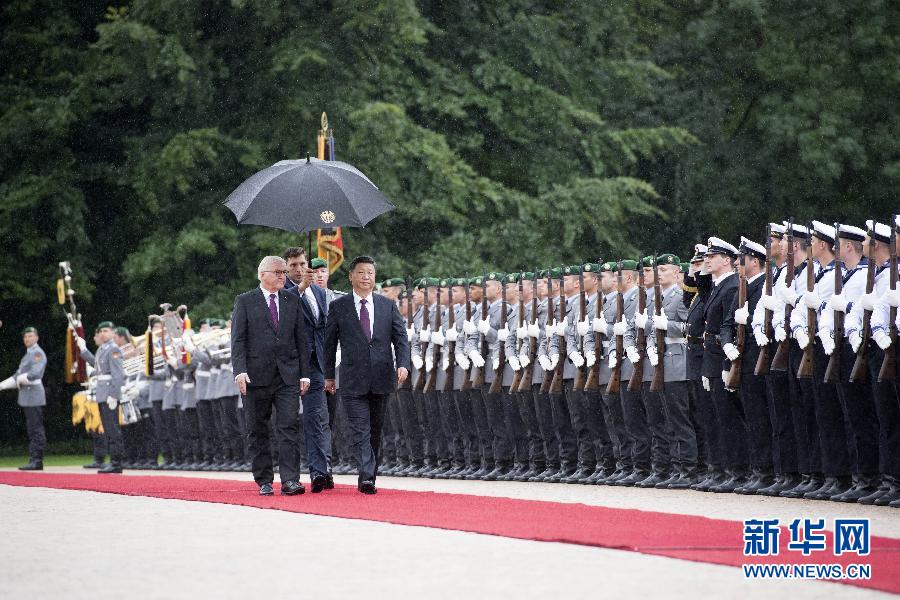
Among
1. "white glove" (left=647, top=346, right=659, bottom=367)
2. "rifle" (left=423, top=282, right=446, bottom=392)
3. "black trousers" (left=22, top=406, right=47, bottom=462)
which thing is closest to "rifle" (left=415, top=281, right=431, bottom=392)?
"rifle" (left=423, top=282, right=446, bottom=392)

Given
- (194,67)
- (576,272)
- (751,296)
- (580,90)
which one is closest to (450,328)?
(576,272)

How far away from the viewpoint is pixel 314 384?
14.9 meters

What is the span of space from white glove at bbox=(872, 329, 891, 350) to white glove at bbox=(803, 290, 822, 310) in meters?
0.72

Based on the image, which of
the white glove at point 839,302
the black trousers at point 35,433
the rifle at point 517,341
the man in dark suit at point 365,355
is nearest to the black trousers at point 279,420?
the man in dark suit at point 365,355

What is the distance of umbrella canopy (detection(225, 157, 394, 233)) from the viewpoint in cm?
1510

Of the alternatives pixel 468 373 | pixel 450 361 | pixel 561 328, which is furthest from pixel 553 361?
pixel 450 361

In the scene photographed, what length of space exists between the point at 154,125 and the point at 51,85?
7.29 ft

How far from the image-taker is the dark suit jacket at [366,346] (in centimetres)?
1454

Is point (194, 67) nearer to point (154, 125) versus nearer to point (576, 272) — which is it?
point (154, 125)

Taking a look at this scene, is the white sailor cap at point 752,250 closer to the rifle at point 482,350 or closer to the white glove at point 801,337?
the white glove at point 801,337

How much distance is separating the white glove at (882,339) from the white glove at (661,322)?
10.5 feet

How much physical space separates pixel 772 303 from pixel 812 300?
0.59 m

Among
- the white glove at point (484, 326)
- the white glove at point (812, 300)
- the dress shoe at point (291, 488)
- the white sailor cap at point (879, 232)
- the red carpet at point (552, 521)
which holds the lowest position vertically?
the red carpet at point (552, 521)

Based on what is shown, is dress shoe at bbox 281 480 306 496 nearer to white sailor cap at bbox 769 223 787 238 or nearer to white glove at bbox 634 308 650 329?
white glove at bbox 634 308 650 329
